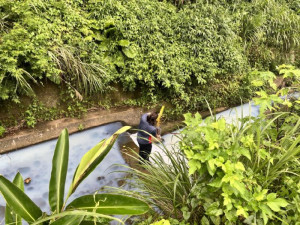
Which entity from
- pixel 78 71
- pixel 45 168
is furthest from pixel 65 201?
pixel 78 71

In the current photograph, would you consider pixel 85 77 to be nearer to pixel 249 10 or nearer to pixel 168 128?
pixel 168 128

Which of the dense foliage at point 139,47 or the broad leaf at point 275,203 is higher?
the dense foliage at point 139,47

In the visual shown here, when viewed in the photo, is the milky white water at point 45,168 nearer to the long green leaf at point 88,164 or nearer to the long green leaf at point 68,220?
the long green leaf at point 88,164

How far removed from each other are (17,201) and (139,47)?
4.15 metres

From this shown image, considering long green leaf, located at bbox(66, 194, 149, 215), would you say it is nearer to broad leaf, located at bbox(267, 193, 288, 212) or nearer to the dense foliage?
broad leaf, located at bbox(267, 193, 288, 212)

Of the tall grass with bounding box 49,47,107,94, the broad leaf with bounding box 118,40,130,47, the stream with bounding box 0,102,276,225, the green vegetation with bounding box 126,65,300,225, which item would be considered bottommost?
the stream with bounding box 0,102,276,225

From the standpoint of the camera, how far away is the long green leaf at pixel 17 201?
1.53m

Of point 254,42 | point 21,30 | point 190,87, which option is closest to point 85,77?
point 21,30

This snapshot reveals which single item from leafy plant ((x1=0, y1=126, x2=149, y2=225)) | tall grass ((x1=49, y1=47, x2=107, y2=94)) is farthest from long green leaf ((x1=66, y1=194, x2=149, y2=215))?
tall grass ((x1=49, y1=47, x2=107, y2=94))

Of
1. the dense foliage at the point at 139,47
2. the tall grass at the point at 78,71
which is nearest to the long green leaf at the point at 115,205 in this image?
the dense foliage at the point at 139,47

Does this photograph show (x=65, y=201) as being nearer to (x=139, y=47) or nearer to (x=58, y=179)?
(x=58, y=179)

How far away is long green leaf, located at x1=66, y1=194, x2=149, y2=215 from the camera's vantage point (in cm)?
166

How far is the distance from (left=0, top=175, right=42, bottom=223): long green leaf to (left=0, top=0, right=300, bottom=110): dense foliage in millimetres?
2572

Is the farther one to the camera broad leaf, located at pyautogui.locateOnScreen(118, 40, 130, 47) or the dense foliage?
broad leaf, located at pyautogui.locateOnScreen(118, 40, 130, 47)
